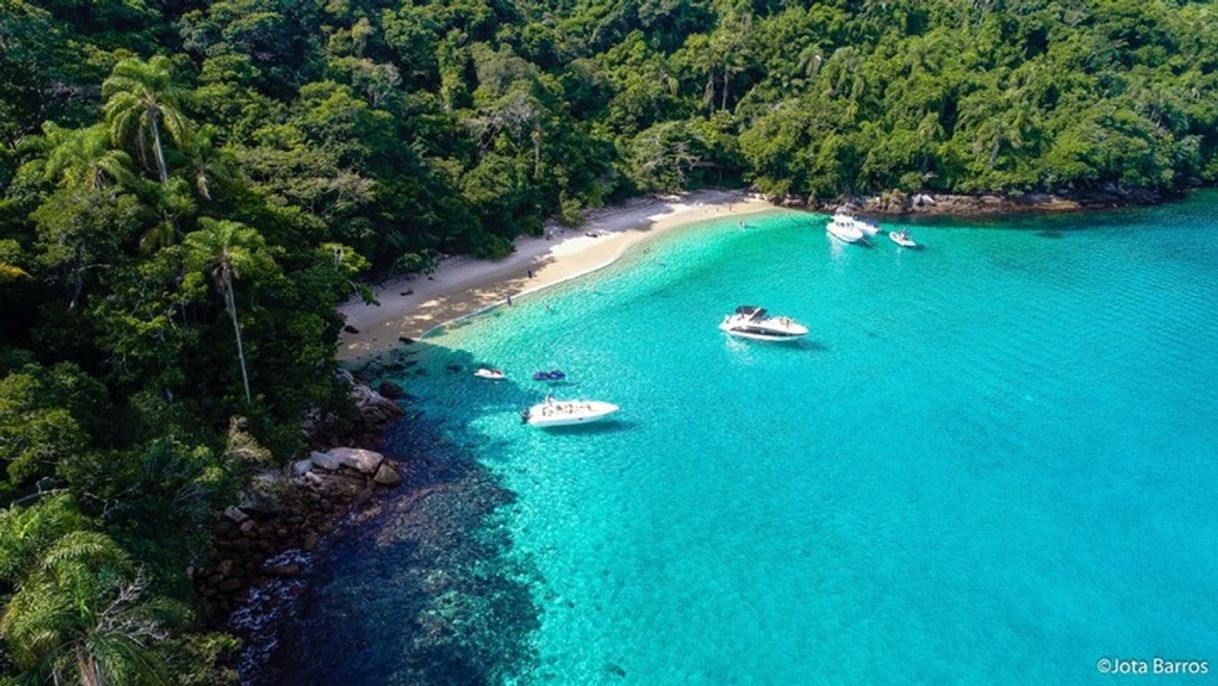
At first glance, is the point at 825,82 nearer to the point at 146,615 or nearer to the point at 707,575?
the point at 707,575

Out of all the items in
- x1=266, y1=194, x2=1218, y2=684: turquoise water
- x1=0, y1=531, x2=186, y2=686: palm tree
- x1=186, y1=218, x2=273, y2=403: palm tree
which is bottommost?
x1=266, y1=194, x2=1218, y2=684: turquoise water

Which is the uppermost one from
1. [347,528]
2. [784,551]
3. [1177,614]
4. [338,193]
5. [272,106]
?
[272,106]

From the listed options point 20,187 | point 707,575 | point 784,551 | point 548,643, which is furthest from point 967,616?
point 20,187

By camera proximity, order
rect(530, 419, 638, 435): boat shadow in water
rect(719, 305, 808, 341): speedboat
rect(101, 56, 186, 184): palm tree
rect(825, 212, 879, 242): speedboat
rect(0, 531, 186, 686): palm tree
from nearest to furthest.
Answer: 1. rect(0, 531, 186, 686): palm tree
2. rect(101, 56, 186, 184): palm tree
3. rect(530, 419, 638, 435): boat shadow in water
4. rect(719, 305, 808, 341): speedboat
5. rect(825, 212, 879, 242): speedboat

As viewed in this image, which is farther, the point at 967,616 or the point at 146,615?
the point at 967,616

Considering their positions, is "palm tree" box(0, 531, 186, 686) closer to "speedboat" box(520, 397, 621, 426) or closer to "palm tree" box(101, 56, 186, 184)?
"palm tree" box(101, 56, 186, 184)

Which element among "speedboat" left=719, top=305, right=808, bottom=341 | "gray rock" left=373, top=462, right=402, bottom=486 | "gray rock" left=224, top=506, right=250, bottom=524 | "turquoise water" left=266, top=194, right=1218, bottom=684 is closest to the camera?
"turquoise water" left=266, top=194, right=1218, bottom=684

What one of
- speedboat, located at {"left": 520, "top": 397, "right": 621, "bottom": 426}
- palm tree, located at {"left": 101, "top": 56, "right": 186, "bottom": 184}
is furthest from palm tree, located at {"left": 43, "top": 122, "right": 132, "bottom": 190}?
speedboat, located at {"left": 520, "top": 397, "right": 621, "bottom": 426}
